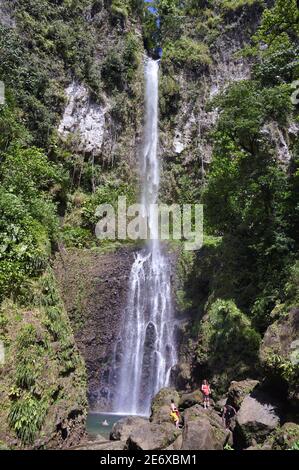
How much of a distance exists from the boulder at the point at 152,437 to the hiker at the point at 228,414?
2204mm

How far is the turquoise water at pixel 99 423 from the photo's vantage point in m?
13.5

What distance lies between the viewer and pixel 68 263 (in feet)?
72.2

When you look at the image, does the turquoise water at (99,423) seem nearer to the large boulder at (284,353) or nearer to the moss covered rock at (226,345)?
the moss covered rock at (226,345)

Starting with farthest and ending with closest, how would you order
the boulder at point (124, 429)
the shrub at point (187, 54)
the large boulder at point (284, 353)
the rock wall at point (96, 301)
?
the shrub at point (187, 54), the rock wall at point (96, 301), the boulder at point (124, 429), the large boulder at point (284, 353)

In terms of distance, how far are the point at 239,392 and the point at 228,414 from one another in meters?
0.74

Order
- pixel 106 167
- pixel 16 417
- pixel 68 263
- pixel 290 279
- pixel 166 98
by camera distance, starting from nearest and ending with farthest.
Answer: pixel 16 417 < pixel 290 279 < pixel 68 263 < pixel 106 167 < pixel 166 98

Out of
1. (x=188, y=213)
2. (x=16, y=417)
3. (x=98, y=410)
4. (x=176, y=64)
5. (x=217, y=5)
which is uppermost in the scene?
(x=217, y=5)

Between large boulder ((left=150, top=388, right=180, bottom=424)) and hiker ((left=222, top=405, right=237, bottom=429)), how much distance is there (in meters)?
1.57

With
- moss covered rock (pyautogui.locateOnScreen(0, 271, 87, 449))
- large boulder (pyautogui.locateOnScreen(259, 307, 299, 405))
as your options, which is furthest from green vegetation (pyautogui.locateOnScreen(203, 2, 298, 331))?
moss covered rock (pyautogui.locateOnScreen(0, 271, 87, 449))

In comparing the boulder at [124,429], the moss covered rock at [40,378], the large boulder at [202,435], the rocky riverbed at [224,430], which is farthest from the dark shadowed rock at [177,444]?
the moss covered rock at [40,378]

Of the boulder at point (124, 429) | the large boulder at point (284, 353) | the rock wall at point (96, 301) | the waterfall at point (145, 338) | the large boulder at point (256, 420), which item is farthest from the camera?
the rock wall at point (96, 301)

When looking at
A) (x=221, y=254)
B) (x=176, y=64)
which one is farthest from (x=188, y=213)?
(x=176, y=64)

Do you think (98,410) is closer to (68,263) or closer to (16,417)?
(68,263)

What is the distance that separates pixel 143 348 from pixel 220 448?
32.6 ft
